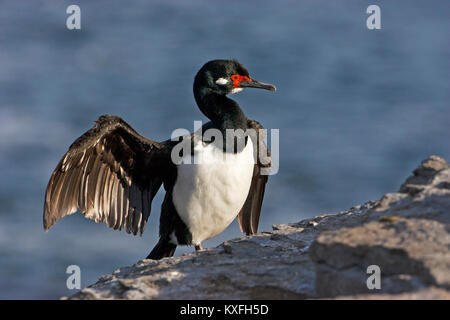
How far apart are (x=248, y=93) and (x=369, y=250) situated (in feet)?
44.3

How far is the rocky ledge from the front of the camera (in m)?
4.47

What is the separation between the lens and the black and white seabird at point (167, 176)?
7633mm

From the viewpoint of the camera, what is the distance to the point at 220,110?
25.6ft

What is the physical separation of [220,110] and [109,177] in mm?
1320

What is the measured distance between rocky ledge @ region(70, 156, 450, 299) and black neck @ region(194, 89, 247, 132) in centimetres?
147

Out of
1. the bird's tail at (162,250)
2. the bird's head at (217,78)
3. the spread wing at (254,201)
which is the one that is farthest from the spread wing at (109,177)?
the spread wing at (254,201)

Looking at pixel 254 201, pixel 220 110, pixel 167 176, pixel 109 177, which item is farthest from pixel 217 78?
pixel 254 201

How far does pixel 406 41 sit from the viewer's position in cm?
2156

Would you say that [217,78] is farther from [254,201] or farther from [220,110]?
[254,201]

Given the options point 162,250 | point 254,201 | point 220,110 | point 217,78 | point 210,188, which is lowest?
point 162,250

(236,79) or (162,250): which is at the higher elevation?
(236,79)

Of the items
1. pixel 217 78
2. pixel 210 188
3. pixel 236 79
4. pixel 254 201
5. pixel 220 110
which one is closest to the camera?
pixel 210 188

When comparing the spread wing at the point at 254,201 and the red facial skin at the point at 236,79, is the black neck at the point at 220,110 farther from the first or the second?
the spread wing at the point at 254,201
